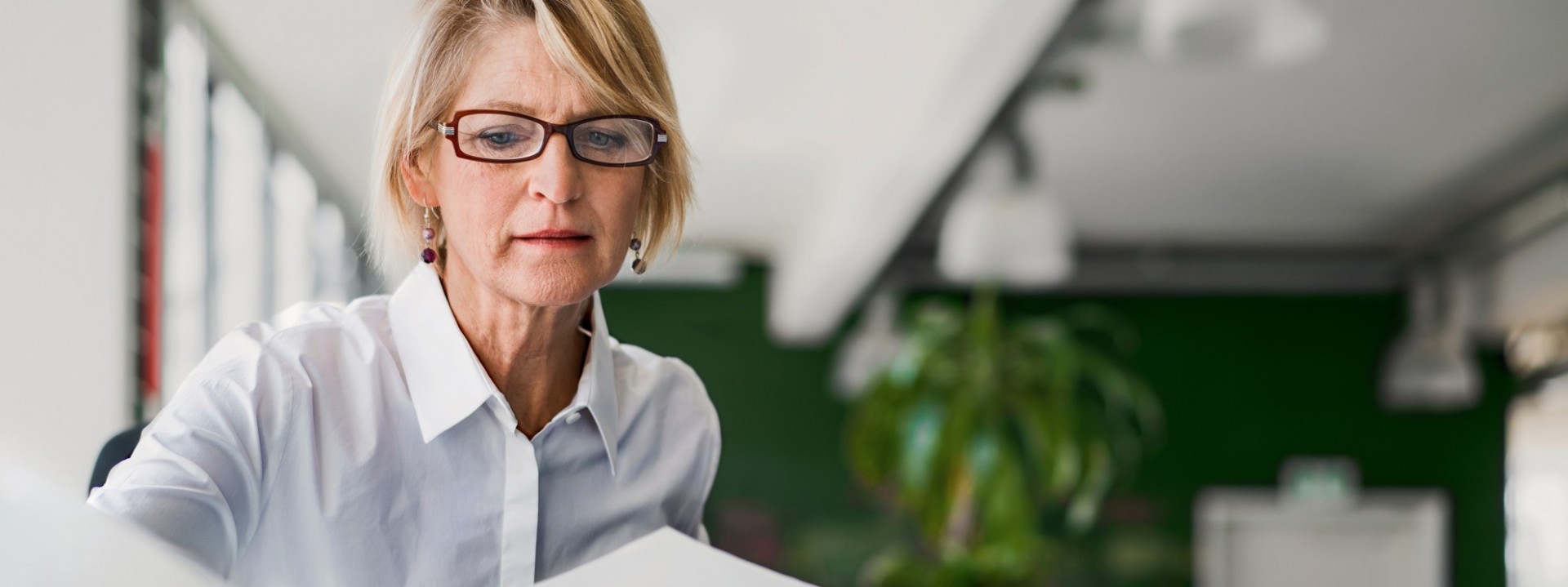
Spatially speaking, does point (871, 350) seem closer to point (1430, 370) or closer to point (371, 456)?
point (1430, 370)

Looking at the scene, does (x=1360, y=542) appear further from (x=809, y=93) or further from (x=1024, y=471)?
(x=809, y=93)

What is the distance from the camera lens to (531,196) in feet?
0.78

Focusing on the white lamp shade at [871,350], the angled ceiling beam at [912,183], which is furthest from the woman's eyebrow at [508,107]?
the white lamp shade at [871,350]

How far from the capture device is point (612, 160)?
9.7 inches

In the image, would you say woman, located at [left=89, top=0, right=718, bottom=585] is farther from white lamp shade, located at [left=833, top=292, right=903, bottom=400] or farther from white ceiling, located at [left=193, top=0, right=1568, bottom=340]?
white lamp shade, located at [left=833, top=292, right=903, bottom=400]

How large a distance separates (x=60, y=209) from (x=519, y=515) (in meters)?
0.12

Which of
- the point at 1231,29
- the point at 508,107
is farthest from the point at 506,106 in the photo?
the point at 1231,29

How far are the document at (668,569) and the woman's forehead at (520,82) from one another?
0.08 meters

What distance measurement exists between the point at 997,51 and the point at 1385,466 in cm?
432

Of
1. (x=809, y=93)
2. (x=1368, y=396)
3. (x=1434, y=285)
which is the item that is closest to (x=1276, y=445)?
(x=1368, y=396)

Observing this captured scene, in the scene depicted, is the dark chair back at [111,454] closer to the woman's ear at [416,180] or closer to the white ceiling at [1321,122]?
the woman's ear at [416,180]

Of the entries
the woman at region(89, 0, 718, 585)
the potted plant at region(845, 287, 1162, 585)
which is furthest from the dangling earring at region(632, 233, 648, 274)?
the potted plant at region(845, 287, 1162, 585)

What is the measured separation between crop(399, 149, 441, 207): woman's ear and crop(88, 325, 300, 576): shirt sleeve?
0.16 ft

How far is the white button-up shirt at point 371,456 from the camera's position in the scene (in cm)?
25
